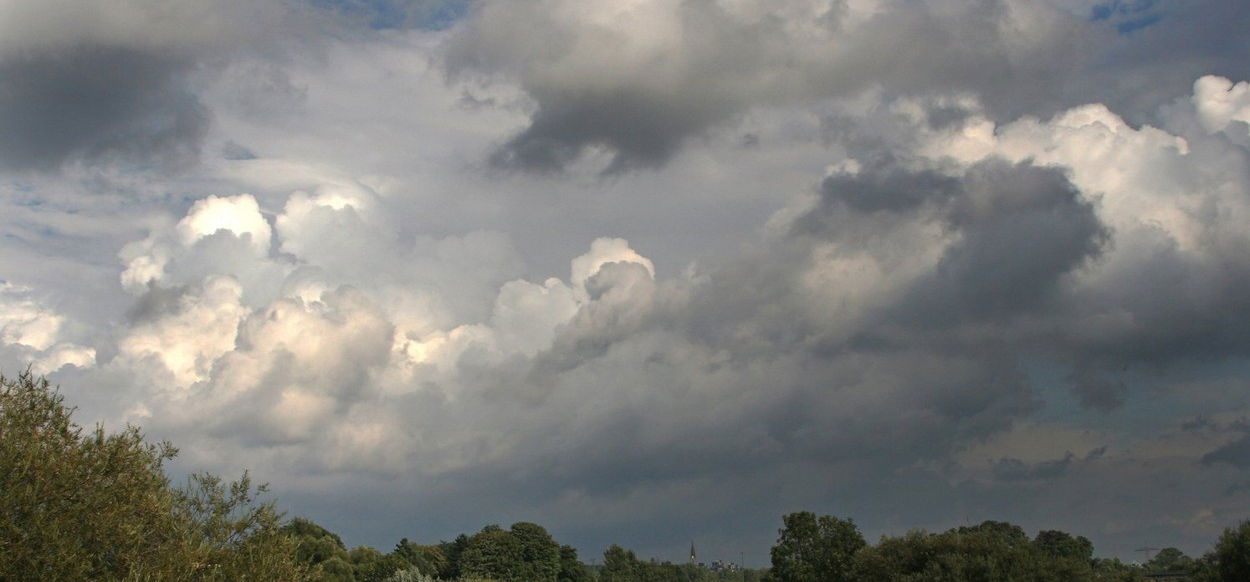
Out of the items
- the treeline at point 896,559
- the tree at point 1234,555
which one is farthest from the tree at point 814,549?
the tree at point 1234,555

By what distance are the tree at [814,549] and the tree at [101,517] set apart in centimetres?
9837

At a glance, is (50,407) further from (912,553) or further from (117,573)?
(912,553)

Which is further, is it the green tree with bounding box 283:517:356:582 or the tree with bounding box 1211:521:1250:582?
the green tree with bounding box 283:517:356:582

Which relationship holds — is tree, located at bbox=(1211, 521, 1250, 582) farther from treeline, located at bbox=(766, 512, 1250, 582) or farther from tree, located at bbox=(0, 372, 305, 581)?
tree, located at bbox=(0, 372, 305, 581)

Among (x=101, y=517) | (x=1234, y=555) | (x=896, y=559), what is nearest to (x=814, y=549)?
(x=896, y=559)

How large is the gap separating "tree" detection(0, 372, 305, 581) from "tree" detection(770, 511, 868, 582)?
98368 millimetres

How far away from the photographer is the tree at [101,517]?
34.2 meters

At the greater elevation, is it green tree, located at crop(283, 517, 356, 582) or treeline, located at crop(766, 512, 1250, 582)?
green tree, located at crop(283, 517, 356, 582)

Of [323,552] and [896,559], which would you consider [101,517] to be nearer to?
Answer: [896,559]

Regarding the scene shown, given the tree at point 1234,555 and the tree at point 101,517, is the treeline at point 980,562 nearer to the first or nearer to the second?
the tree at point 1234,555

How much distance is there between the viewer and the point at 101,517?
3666 cm

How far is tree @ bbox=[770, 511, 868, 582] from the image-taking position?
132 metres

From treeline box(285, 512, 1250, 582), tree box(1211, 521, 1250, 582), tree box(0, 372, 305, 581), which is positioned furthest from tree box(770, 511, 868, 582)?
tree box(0, 372, 305, 581)

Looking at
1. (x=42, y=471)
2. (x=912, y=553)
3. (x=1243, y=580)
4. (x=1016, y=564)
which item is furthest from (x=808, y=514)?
(x=42, y=471)
